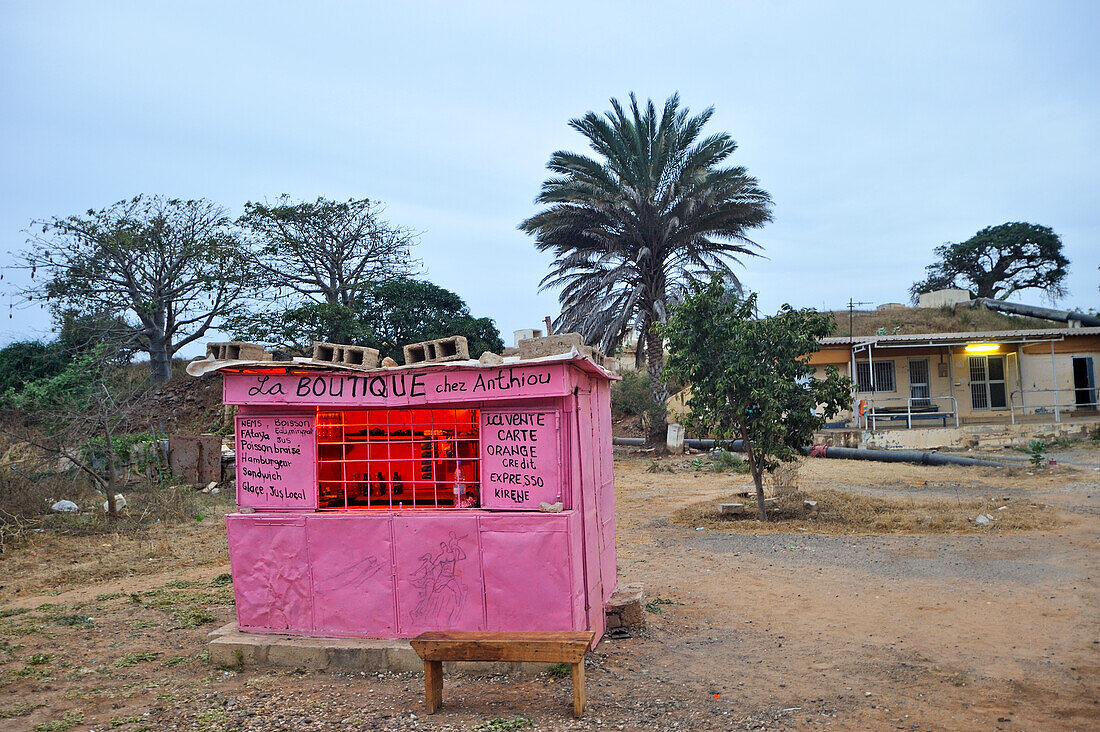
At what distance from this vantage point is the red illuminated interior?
7.00 m

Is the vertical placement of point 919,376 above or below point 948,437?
above

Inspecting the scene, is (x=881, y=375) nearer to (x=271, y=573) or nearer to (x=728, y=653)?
(x=728, y=653)

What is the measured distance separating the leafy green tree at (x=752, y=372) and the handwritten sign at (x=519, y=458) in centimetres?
691

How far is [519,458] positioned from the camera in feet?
20.5

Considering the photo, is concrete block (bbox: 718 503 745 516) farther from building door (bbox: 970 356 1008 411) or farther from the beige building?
building door (bbox: 970 356 1008 411)

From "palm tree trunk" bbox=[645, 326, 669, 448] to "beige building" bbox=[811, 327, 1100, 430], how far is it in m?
4.86

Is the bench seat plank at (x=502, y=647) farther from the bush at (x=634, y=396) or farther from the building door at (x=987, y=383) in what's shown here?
the building door at (x=987, y=383)

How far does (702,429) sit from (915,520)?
3.65 metres

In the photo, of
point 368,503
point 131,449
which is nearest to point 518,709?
point 368,503

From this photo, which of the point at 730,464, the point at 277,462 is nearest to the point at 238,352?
the point at 277,462

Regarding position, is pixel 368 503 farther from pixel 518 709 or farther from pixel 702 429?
pixel 702 429

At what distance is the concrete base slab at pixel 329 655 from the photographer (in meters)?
6.08

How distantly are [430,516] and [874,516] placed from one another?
9.11 meters

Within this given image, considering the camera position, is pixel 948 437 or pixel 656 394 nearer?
pixel 948 437
